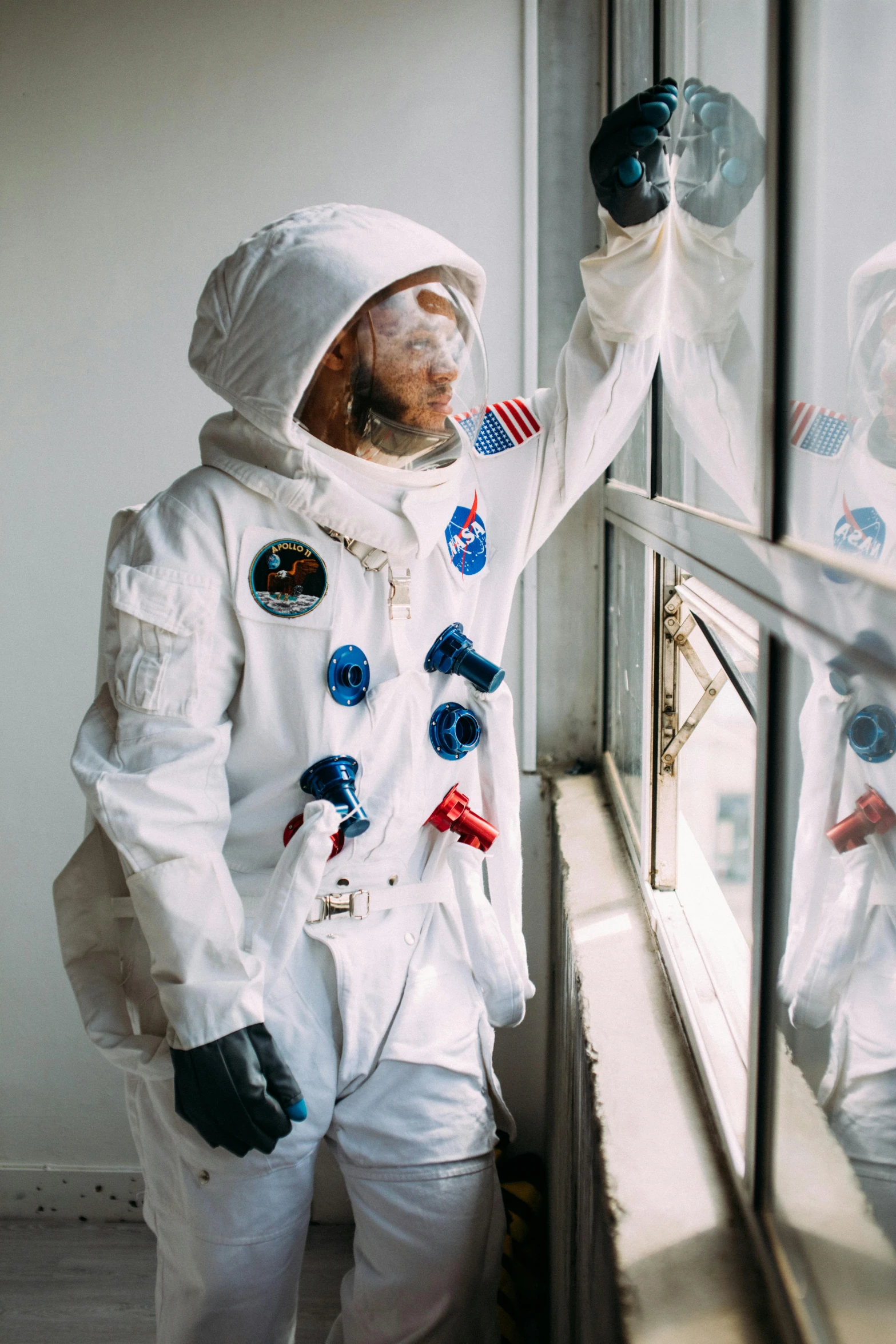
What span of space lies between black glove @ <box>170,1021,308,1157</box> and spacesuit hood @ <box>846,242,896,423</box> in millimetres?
930

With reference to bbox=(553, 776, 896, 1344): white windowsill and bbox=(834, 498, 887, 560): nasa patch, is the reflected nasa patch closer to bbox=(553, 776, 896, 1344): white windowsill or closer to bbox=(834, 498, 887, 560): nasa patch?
bbox=(834, 498, 887, 560): nasa patch

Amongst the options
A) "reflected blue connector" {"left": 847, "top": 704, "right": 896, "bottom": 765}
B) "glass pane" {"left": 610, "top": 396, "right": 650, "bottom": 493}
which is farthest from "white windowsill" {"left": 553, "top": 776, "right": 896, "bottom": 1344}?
"glass pane" {"left": 610, "top": 396, "right": 650, "bottom": 493}

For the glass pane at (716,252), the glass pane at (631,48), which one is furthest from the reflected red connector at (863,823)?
the glass pane at (631,48)

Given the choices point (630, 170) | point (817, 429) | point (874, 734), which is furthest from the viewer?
point (630, 170)

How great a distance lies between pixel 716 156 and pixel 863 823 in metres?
0.70

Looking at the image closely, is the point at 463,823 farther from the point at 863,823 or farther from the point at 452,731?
the point at 863,823

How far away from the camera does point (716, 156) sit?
0.98 metres

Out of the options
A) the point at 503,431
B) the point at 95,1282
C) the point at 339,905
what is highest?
the point at 503,431

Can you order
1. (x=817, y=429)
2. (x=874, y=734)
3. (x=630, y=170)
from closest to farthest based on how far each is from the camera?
(x=874, y=734) < (x=817, y=429) < (x=630, y=170)

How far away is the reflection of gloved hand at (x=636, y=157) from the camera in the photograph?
3.48ft

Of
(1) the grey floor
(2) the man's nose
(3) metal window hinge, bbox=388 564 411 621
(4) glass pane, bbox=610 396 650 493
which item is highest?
Answer: (2) the man's nose

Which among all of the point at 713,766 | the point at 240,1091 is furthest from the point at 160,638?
the point at 713,766

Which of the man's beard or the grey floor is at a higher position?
the man's beard

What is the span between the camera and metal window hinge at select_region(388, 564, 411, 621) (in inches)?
49.6
